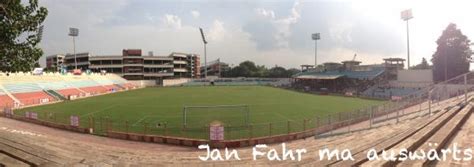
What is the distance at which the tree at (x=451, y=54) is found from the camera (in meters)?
59.8

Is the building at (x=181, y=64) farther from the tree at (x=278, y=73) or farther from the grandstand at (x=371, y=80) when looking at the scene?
the grandstand at (x=371, y=80)

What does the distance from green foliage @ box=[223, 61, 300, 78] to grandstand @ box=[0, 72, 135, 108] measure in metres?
67.8

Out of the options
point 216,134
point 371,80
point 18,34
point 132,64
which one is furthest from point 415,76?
point 132,64

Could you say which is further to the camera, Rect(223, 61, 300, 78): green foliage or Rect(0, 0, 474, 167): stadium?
Rect(223, 61, 300, 78): green foliage

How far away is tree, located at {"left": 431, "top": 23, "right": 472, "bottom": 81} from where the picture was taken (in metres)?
59.8

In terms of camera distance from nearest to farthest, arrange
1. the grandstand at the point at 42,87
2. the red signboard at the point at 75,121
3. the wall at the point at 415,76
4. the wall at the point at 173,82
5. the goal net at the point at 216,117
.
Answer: the red signboard at the point at 75,121
the goal net at the point at 216,117
the grandstand at the point at 42,87
the wall at the point at 415,76
the wall at the point at 173,82

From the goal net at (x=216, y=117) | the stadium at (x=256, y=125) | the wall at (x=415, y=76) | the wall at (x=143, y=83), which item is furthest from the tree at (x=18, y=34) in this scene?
the wall at (x=143, y=83)

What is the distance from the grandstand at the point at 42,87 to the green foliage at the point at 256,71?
223 feet

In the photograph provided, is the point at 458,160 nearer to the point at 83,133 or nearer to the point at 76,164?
the point at 76,164

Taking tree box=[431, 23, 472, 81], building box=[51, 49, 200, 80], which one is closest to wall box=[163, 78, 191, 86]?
building box=[51, 49, 200, 80]

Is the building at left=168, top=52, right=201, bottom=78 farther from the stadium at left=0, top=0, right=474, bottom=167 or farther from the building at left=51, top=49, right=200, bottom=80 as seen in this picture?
the stadium at left=0, top=0, right=474, bottom=167

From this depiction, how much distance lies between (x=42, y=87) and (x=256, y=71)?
97428 millimetres

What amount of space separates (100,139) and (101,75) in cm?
7963

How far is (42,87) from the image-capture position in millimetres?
64250
